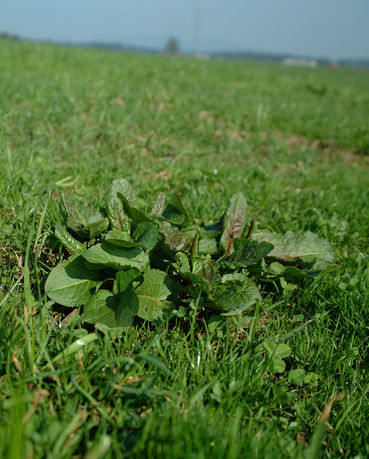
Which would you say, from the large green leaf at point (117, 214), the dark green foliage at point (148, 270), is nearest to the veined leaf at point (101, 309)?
the dark green foliage at point (148, 270)

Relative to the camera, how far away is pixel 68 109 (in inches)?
172

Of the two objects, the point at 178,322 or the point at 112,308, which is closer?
the point at 112,308

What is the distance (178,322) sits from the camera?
1.92 meters

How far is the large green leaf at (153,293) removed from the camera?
179cm

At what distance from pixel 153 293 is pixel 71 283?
378mm

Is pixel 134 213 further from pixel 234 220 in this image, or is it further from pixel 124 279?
pixel 234 220

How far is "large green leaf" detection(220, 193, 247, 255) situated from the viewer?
2.26 meters

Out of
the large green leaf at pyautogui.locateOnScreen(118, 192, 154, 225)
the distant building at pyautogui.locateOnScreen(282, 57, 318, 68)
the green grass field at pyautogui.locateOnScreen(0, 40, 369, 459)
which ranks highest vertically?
the distant building at pyautogui.locateOnScreen(282, 57, 318, 68)

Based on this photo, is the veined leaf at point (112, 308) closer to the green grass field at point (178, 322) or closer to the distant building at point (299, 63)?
the green grass field at point (178, 322)

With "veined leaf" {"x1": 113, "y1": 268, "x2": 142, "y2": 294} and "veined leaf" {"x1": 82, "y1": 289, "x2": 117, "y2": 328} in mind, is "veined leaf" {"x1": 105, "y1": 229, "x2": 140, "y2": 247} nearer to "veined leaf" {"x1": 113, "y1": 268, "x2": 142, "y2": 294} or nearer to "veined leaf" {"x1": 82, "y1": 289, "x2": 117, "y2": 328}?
"veined leaf" {"x1": 113, "y1": 268, "x2": 142, "y2": 294}

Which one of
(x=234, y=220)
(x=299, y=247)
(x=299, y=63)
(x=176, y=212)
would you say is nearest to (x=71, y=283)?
(x=176, y=212)

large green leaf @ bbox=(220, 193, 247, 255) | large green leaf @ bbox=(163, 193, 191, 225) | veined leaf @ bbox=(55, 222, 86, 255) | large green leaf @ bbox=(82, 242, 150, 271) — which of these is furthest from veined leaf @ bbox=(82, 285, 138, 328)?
large green leaf @ bbox=(220, 193, 247, 255)

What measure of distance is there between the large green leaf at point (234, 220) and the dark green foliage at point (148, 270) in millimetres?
81

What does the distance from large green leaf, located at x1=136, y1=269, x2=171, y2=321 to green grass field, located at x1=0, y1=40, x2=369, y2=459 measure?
96 millimetres
